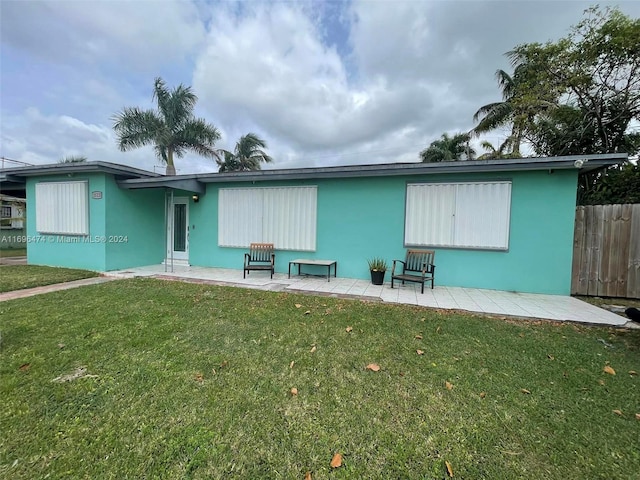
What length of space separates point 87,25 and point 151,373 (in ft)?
30.1

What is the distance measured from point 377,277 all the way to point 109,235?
7582 mm

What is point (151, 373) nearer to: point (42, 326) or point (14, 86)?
point (42, 326)

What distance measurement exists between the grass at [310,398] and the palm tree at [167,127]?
1337 cm

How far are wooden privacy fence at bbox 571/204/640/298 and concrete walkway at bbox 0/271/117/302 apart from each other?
1100 centimetres

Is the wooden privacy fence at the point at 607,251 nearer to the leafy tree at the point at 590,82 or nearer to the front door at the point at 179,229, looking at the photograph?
the leafy tree at the point at 590,82

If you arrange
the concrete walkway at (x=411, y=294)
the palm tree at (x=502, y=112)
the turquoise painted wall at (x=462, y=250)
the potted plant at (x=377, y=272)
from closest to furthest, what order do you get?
the concrete walkway at (x=411, y=294) → the turquoise painted wall at (x=462, y=250) → the potted plant at (x=377, y=272) → the palm tree at (x=502, y=112)

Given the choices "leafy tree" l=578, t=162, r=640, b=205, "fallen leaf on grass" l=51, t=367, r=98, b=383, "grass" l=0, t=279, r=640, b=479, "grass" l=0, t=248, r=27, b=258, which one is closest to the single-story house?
"leafy tree" l=578, t=162, r=640, b=205

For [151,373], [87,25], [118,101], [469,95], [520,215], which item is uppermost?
[469,95]

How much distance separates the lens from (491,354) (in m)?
3.22

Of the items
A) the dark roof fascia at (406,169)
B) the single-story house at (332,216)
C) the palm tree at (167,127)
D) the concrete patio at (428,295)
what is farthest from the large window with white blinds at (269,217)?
the palm tree at (167,127)

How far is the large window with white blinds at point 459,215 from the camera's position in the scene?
641 centimetres

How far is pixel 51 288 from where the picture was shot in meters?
5.84

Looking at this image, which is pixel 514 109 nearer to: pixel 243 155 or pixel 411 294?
pixel 411 294

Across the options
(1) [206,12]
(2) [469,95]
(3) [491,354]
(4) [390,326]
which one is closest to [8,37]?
(1) [206,12]
